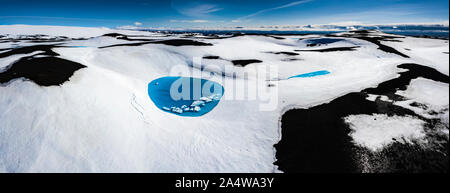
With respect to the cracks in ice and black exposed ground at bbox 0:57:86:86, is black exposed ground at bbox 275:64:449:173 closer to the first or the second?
the cracks in ice

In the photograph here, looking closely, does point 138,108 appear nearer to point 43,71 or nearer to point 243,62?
point 43,71

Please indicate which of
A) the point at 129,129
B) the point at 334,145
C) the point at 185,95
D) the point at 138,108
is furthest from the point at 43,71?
the point at 334,145

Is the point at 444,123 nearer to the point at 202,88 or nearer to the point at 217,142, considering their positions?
the point at 217,142

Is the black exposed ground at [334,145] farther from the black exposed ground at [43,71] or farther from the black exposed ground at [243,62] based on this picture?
the black exposed ground at [43,71]

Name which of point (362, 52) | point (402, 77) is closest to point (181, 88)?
point (402, 77)

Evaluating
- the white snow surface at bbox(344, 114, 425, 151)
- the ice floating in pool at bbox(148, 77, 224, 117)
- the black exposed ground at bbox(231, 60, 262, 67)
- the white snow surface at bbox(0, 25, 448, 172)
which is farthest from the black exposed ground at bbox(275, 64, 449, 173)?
the black exposed ground at bbox(231, 60, 262, 67)
